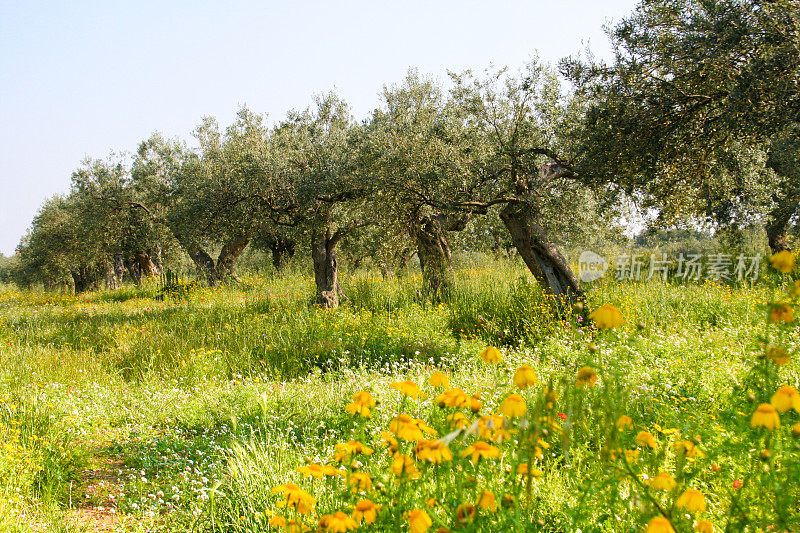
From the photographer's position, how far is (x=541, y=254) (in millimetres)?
9180

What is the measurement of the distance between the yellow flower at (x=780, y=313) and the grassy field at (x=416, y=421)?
4cm

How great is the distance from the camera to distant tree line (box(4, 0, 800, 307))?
5.93 metres

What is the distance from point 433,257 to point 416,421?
32.8 feet

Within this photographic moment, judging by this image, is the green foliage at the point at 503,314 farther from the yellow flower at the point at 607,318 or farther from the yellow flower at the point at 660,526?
the yellow flower at the point at 660,526

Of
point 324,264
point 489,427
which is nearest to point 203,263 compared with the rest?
point 324,264

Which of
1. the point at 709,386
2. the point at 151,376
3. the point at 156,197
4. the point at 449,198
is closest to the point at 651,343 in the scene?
the point at 709,386

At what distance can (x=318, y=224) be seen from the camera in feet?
37.3

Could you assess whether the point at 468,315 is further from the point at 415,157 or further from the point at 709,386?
the point at 709,386

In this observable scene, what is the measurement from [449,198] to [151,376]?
5.60m

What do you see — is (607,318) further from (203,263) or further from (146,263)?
(146,263)

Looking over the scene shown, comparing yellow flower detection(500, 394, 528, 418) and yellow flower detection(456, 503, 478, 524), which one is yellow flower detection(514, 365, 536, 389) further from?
yellow flower detection(456, 503, 478, 524)

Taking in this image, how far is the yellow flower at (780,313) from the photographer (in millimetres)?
1556

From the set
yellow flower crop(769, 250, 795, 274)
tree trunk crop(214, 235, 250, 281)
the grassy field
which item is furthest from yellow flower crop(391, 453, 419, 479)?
tree trunk crop(214, 235, 250, 281)

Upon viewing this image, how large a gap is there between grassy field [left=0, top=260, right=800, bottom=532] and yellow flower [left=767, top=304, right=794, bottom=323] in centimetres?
4
